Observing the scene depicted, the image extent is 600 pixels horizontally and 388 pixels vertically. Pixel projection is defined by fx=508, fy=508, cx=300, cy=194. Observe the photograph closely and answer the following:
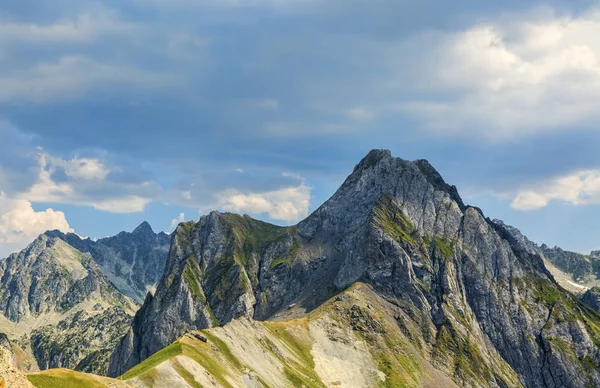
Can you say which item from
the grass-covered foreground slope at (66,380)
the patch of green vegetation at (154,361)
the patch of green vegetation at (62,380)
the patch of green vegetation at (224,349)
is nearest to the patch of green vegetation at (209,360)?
the patch of green vegetation at (154,361)

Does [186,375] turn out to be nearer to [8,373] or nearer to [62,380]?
[62,380]

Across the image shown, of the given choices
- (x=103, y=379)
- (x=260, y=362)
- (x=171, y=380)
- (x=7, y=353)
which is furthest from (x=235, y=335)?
(x=7, y=353)

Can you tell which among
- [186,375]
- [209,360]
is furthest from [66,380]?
[209,360]

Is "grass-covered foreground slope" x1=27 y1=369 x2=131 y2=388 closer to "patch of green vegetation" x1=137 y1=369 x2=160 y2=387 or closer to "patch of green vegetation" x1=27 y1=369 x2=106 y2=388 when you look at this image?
"patch of green vegetation" x1=27 y1=369 x2=106 y2=388

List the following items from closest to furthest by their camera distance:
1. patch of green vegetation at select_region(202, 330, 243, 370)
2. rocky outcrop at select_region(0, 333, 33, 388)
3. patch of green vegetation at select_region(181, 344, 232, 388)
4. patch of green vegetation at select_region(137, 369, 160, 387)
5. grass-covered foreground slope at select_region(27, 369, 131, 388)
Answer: rocky outcrop at select_region(0, 333, 33, 388) → grass-covered foreground slope at select_region(27, 369, 131, 388) → patch of green vegetation at select_region(137, 369, 160, 387) → patch of green vegetation at select_region(181, 344, 232, 388) → patch of green vegetation at select_region(202, 330, 243, 370)

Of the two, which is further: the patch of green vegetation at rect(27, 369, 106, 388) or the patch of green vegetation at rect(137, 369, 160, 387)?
the patch of green vegetation at rect(137, 369, 160, 387)

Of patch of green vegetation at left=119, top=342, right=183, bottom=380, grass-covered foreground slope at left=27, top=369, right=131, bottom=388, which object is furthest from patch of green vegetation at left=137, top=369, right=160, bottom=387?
grass-covered foreground slope at left=27, top=369, right=131, bottom=388

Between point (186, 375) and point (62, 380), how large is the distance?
39.1 metres

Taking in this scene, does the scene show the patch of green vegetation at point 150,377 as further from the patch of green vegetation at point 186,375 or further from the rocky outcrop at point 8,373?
the rocky outcrop at point 8,373

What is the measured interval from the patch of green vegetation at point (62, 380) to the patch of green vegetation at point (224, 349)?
7350 cm

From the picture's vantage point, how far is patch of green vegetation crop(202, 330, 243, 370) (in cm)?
17562

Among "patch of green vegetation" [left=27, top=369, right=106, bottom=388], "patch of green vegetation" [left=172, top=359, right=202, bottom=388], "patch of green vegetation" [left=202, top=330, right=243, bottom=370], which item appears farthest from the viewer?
"patch of green vegetation" [left=202, top=330, right=243, bottom=370]

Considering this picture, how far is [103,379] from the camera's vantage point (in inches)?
4343

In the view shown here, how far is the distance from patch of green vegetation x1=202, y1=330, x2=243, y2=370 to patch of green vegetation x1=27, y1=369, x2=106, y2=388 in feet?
241
